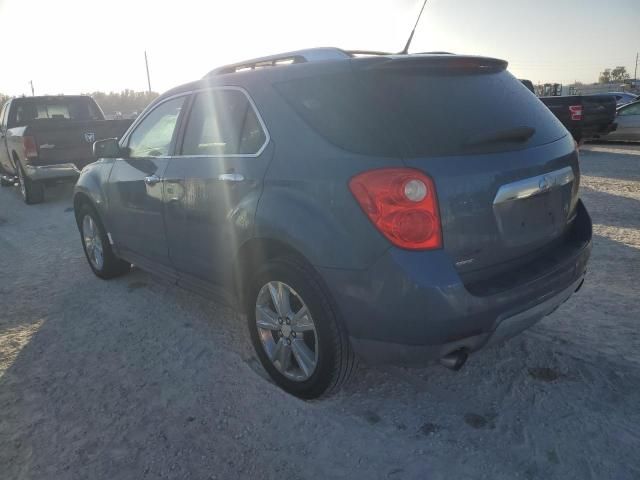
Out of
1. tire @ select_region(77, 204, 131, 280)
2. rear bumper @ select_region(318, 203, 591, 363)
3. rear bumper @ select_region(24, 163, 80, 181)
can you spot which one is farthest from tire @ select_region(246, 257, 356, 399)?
rear bumper @ select_region(24, 163, 80, 181)

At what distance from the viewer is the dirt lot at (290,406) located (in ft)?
7.66

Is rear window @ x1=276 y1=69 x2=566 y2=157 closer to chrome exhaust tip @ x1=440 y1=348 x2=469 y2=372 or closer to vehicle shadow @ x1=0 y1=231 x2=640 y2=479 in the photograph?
chrome exhaust tip @ x1=440 y1=348 x2=469 y2=372

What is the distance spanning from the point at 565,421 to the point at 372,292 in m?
1.23

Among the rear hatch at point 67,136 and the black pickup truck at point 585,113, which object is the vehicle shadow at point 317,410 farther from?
the black pickup truck at point 585,113

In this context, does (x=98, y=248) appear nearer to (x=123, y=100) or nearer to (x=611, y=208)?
(x=611, y=208)

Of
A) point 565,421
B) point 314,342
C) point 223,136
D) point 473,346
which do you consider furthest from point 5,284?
point 565,421

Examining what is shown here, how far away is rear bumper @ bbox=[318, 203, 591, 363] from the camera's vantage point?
2.13 metres

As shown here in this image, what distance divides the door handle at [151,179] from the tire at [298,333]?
50.0 inches

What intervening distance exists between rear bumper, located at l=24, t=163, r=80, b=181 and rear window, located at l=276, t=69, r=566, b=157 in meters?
7.77

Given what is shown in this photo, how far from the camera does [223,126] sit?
10.3ft

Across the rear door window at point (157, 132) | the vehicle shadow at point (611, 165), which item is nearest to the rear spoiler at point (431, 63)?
the rear door window at point (157, 132)

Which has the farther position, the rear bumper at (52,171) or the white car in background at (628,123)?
the white car in background at (628,123)

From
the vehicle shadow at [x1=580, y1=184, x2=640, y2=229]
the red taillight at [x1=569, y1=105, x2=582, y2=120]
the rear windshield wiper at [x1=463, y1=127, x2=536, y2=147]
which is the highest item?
the rear windshield wiper at [x1=463, y1=127, x2=536, y2=147]

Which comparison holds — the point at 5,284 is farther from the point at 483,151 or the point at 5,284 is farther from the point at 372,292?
the point at 483,151
